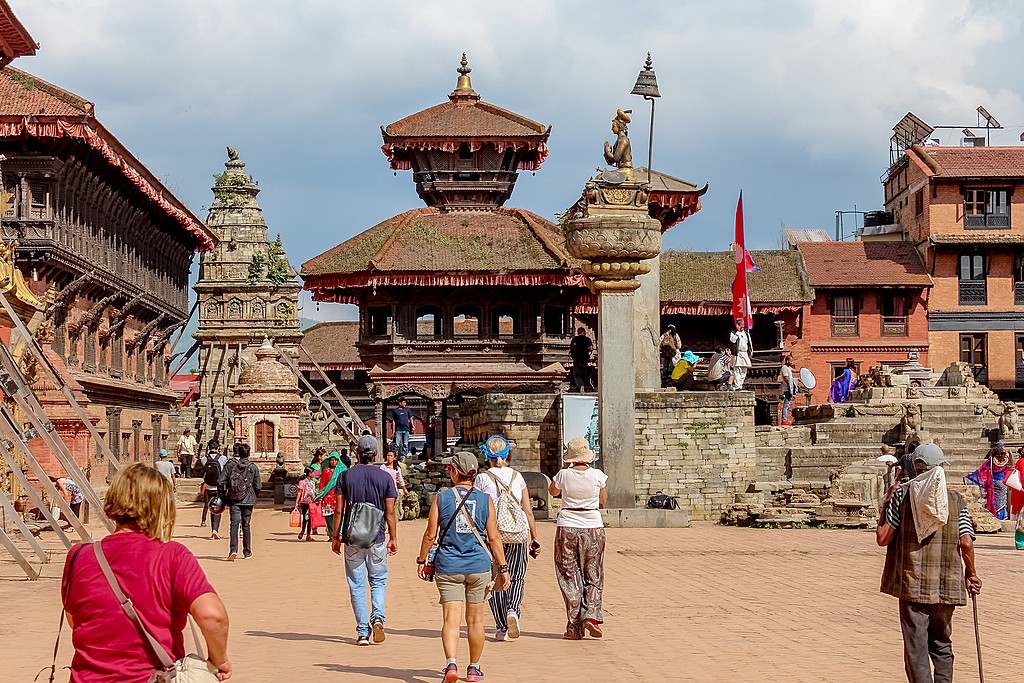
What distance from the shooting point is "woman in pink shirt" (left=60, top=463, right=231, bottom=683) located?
545 centimetres

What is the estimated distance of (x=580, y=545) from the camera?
39.9 feet

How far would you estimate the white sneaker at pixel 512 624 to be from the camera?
1209cm

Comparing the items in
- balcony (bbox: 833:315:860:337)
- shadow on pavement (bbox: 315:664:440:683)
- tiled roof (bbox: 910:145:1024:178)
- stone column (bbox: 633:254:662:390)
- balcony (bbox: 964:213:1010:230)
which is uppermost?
tiled roof (bbox: 910:145:1024:178)

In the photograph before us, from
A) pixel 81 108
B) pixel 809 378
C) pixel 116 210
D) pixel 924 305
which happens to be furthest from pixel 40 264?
pixel 924 305

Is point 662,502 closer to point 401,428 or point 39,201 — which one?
point 401,428

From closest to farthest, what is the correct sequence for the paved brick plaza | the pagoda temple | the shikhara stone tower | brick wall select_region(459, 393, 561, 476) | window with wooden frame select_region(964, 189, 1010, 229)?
1. the paved brick plaza
2. brick wall select_region(459, 393, 561, 476)
3. the pagoda temple
4. window with wooden frame select_region(964, 189, 1010, 229)
5. the shikhara stone tower

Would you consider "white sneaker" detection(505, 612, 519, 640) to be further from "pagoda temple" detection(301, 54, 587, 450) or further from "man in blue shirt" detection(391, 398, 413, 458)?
"man in blue shirt" detection(391, 398, 413, 458)

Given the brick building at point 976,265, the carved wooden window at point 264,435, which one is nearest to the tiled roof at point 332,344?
the carved wooden window at point 264,435

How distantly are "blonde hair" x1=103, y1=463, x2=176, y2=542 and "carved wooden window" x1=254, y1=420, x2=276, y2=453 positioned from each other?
38.0m

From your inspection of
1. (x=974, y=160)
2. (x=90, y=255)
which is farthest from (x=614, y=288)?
(x=974, y=160)

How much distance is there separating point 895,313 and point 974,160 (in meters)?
7.09

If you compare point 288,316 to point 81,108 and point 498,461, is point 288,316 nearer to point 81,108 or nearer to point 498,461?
point 81,108

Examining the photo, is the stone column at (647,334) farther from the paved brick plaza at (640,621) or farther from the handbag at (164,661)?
the handbag at (164,661)

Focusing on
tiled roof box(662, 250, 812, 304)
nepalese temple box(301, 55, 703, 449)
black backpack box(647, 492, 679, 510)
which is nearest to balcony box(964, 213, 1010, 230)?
tiled roof box(662, 250, 812, 304)
